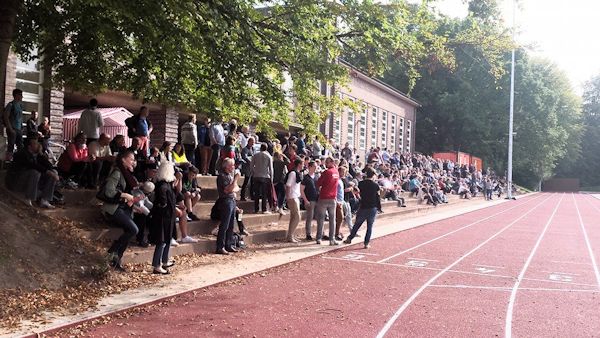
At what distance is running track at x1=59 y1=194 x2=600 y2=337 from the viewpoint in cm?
654

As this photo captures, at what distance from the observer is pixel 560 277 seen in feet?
34.6

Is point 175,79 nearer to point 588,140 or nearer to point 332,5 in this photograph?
point 332,5

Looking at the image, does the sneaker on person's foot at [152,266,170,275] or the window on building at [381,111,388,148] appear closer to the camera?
the sneaker on person's foot at [152,266,170,275]

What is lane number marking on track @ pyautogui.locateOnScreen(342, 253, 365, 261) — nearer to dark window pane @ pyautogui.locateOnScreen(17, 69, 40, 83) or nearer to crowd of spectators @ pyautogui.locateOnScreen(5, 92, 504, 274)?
crowd of spectators @ pyautogui.locateOnScreen(5, 92, 504, 274)

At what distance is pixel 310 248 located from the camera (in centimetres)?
1293

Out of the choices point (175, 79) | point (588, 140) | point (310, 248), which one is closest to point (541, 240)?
point (310, 248)

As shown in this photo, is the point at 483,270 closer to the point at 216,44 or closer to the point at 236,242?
the point at 236,242

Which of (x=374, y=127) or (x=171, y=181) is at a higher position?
(x=374, y=127)

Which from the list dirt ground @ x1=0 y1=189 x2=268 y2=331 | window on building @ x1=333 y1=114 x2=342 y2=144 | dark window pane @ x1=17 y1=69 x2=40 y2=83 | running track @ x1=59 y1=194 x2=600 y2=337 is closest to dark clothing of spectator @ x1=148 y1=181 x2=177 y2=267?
dirt ground @ x1=0 y1=189 x2=268 y2=331

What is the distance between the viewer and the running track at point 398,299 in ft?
21.4

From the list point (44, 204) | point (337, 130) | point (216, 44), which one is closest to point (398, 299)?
point (216, 44)

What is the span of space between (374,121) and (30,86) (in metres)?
29.8

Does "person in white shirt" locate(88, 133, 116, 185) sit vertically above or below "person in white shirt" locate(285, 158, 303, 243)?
above

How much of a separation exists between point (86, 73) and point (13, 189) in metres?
2.85
